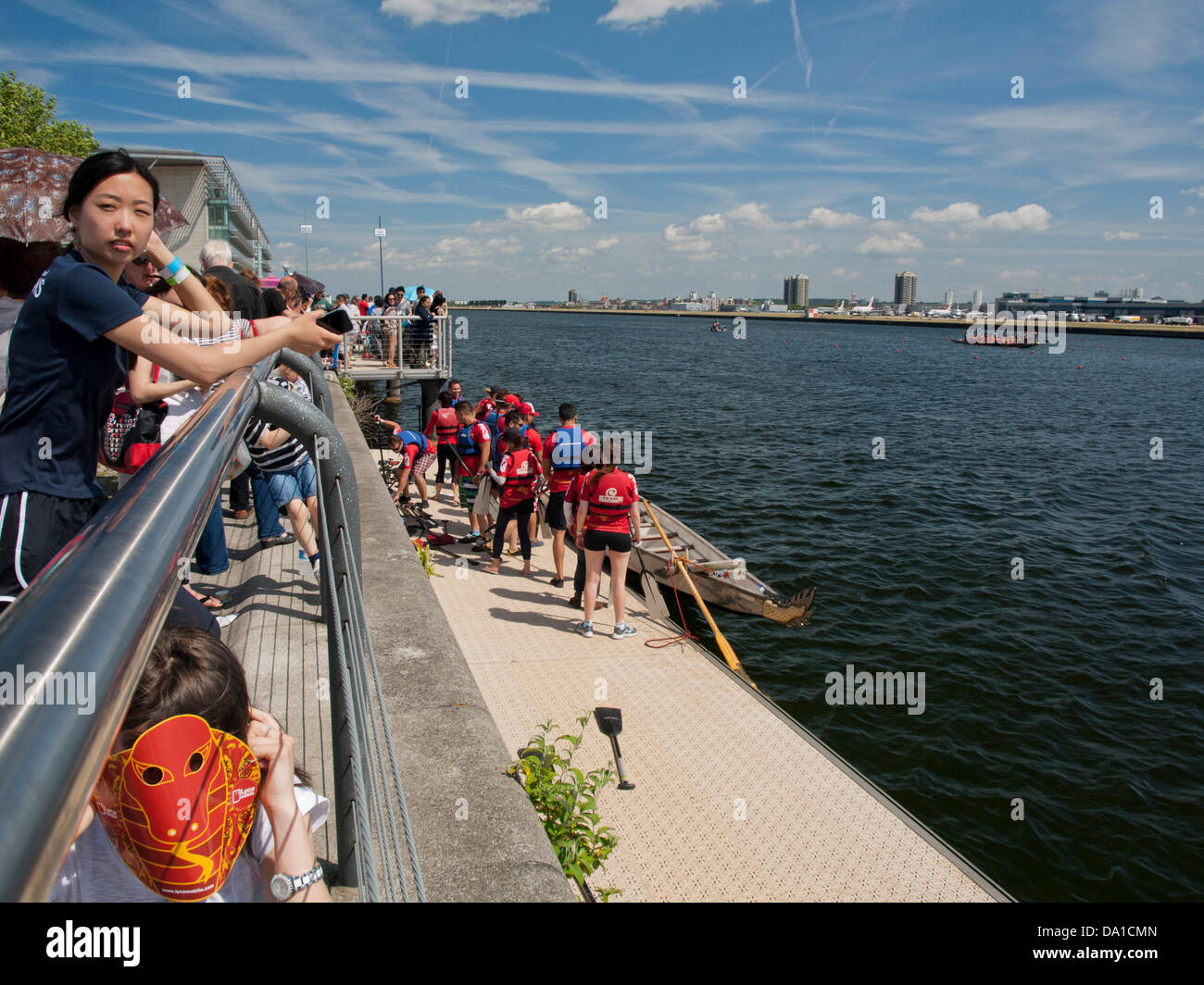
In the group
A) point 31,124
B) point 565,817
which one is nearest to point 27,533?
point 565,817

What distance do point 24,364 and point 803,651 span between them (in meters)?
11.1

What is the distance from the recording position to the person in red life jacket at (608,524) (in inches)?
348

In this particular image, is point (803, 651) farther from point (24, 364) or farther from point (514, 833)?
point (24, 364)

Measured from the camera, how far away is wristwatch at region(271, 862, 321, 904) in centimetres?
154

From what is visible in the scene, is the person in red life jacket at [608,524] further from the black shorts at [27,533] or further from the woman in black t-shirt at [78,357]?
the black shorts at [27,533]

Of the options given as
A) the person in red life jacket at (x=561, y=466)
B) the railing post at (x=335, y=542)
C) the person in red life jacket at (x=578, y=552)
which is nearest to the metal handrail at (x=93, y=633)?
the railing post at (x=335, y=542)

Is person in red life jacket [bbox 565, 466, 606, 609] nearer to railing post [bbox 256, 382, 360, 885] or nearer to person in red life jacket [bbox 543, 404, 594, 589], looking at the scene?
person in red life jacket [bbox 543, 404, 594, 589]

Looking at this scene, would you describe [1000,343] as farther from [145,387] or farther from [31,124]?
[145,387]

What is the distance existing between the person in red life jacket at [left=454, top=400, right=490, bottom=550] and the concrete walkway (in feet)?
8.27

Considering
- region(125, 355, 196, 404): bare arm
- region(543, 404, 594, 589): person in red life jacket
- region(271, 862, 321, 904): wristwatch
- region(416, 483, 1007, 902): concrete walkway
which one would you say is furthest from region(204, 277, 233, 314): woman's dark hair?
region(543, 404, 594, 589): person in red life jacket

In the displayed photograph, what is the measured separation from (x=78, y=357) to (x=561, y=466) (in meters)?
8.50

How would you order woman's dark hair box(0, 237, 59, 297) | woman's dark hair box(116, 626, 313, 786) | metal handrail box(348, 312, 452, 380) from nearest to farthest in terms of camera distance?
woman's dark hair box(116, 626, 313, 786), woman's dark hair box(0, 237, 59, 297), metal handrail box(348, 312, 452, 380)

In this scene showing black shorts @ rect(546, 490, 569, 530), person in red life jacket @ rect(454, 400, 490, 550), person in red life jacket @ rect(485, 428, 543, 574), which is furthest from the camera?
person in red life jacket @ rect(454, 400, 490, 550)
